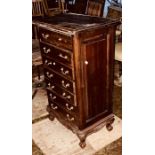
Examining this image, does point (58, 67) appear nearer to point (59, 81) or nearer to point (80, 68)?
point (59, 81)

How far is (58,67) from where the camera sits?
2166mm

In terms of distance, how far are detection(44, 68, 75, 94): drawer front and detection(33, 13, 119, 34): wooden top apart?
1.50 feet

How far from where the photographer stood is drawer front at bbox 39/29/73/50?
191cm

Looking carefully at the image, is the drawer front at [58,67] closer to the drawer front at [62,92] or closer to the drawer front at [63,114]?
the drawer front at [62,92]

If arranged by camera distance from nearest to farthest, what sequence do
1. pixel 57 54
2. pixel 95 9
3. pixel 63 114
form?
pixel 57 54 < pixel 63 114 < pixel 95 9

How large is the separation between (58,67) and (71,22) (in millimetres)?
409

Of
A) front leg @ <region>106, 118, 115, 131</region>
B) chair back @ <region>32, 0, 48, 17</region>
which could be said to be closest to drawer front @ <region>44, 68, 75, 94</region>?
front leg @ <region>106, 118, 115, 131</region>

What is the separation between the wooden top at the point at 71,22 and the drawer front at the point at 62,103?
690 millimetres

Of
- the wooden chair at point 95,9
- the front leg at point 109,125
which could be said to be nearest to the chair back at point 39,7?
the wooden chair at point 95,9

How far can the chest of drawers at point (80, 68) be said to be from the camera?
1.92 m

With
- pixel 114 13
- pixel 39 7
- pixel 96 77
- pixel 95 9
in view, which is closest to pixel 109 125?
pixel 96 77
